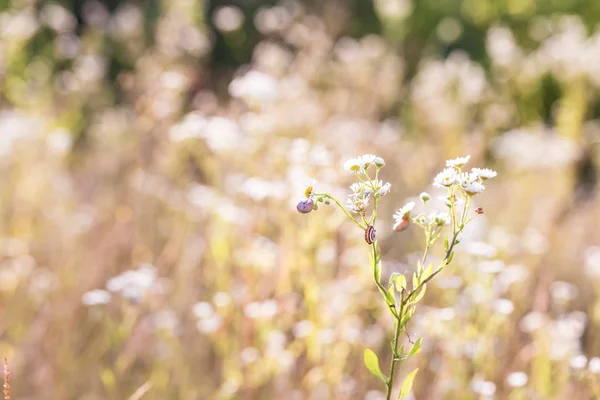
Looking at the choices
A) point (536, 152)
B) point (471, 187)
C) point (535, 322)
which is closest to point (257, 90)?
point (535, 322)

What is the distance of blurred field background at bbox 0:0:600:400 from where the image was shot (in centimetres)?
183

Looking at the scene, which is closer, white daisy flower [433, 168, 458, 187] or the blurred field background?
white daisy flower [433, 168, 458, 187]

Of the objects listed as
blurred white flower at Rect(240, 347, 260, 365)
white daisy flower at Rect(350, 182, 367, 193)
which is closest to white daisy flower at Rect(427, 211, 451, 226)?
white daisy flower at Rect(350, 182, 367, 193)

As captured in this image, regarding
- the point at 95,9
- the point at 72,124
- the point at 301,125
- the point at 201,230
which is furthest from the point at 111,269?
the point at 95,9

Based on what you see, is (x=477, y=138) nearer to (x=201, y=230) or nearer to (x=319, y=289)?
(x=201, y=230)

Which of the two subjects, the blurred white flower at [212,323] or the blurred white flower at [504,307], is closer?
the blurred white flower at [504,307]

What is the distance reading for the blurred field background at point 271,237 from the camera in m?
1.83

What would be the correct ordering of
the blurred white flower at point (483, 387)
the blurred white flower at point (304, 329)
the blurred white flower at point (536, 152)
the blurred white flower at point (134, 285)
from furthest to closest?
the blurred white flower at point (536, 152) < the blurred white flower at point (304, 329) < the blurred white flower at point (134, 285) < the blurred white flower at point (483, 387)

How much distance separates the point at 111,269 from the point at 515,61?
103 inches

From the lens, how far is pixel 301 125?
3180 millimetres

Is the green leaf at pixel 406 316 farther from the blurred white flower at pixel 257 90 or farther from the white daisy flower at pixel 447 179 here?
the blurred white flower at pixel 257 90

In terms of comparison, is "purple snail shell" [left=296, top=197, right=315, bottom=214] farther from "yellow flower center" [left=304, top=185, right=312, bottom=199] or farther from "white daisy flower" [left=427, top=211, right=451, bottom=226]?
"white daisy flower" [left=427, top=211, right=451, bottom=226]

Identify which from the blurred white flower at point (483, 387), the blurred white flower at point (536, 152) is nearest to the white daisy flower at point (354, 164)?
the blurred white flower at point (483, 387)

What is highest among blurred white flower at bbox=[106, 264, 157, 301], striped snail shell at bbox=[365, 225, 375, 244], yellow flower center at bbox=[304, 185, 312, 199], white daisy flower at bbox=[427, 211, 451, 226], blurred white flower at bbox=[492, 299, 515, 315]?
blurred white flower at bbox=[492, 299, 515, 315]
